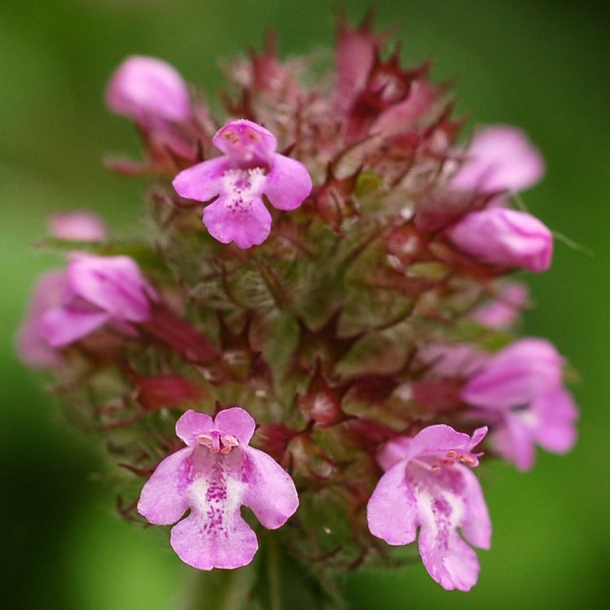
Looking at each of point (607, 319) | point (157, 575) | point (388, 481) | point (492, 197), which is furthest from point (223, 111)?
point (607, 319)

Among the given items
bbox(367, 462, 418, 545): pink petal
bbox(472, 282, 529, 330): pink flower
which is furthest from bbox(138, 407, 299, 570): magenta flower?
bbox(472, 282, 529, 330): pink flower

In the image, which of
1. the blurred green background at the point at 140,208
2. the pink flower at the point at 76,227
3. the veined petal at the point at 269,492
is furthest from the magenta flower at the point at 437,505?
the pink flower at the point at 76,227

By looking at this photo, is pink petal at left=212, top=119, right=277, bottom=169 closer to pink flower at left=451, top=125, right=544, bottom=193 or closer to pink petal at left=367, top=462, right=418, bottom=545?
pink petal at left=367, top=462, right=418, bottom=545

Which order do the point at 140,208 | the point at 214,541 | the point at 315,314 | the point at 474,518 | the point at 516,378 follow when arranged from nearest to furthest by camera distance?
1. the point at 214,541
2. the point at 474,518
3. the point at 315,314
4. the point at 516,378
5. the point at 140,208

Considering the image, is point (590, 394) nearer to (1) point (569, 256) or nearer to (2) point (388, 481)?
(1) point (569, 256)

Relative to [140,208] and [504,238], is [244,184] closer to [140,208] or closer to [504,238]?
[504,238]

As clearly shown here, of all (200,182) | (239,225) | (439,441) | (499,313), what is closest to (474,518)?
(439,441)

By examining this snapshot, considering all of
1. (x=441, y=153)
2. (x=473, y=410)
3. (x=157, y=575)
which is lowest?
(x=157, y=575)

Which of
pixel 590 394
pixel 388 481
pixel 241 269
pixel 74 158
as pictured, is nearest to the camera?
pixel 388 481

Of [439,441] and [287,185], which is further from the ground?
[287,185]
